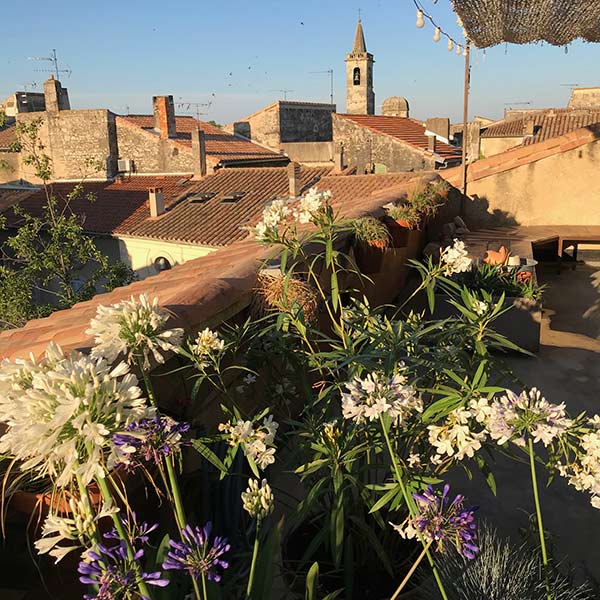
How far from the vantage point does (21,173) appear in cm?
2595

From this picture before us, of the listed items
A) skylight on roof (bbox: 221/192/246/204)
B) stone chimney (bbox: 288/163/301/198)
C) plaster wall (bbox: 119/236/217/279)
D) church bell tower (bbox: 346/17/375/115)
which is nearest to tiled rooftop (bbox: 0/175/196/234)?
plaster wall (bbox: 119/236/217/279)

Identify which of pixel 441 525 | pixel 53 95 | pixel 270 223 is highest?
pixel 53 95

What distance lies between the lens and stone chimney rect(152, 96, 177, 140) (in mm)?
22781

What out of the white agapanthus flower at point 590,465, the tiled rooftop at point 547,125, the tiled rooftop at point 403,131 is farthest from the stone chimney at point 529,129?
the white agapanthus flower at point 590,465

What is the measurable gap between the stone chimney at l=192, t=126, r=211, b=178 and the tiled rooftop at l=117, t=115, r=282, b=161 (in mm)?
2277

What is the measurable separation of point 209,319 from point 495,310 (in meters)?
1.23

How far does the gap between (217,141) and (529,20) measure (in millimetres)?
22779

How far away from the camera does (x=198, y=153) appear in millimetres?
20047

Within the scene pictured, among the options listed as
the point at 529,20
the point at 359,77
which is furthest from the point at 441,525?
the point at 359,77

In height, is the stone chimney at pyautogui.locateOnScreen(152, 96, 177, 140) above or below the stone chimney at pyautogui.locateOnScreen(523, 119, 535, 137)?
above

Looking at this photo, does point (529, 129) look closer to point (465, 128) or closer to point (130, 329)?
point (465, 128)

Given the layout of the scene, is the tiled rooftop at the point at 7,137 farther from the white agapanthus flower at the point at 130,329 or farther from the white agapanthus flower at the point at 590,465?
the white agapanthus flower at the point at 590,465

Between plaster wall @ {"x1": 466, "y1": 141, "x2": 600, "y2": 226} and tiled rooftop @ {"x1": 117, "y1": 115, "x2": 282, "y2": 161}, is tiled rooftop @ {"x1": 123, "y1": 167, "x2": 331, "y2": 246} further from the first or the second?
plaster wall @ {"x1": 466, "y1": 141, "x2": 600, "y2": 226}

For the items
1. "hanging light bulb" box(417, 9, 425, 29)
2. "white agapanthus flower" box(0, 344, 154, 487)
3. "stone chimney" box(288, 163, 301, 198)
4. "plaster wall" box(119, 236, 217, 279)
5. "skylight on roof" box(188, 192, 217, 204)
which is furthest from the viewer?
"skylight on roof" box(188, 192, 217, 204)
